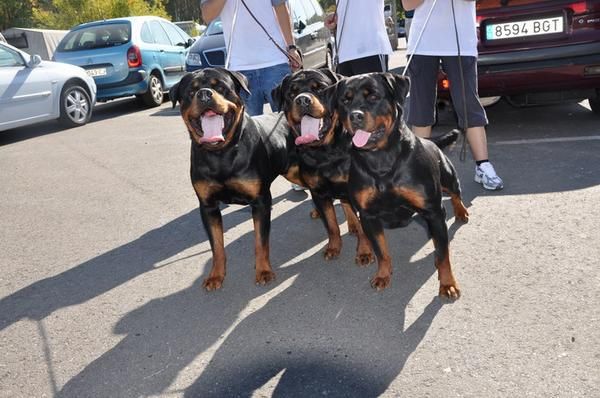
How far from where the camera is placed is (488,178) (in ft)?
16.2

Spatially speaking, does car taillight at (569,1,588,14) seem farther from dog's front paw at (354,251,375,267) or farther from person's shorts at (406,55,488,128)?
dog's front paw at (354,251,375,267)

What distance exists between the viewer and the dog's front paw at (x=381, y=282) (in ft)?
11.3

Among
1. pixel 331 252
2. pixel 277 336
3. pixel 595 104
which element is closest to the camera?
pixel 277 336

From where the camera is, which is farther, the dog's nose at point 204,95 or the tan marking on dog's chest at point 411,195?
the dog's nose at point 204,95

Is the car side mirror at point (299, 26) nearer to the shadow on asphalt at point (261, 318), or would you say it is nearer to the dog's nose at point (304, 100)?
the shadow on asphalt at point (261, 318)

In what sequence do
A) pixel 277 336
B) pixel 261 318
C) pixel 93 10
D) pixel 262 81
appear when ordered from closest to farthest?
pixel 277 336
pixel 261 318
pixel 262 81
pixel 93 10

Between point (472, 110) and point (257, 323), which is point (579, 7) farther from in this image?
point (257, 323)

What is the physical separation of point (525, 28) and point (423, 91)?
190 cm

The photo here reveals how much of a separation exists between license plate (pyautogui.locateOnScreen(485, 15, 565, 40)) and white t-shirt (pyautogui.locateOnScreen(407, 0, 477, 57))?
1.48 m

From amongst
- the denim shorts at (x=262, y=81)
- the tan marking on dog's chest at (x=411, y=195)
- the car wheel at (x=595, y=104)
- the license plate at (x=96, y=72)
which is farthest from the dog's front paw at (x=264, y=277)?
the license plate at (x=96, y=72)

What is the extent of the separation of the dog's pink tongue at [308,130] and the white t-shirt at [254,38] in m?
1.14

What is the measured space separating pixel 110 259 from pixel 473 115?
3156mm

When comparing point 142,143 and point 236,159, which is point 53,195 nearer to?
point 142,143

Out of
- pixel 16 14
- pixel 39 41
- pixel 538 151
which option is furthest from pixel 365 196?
pixel 16 14
